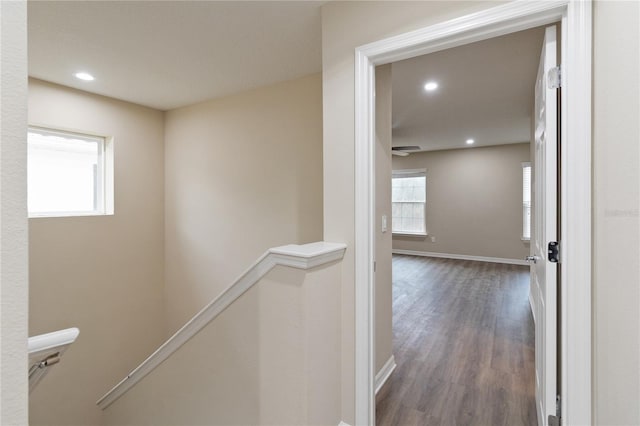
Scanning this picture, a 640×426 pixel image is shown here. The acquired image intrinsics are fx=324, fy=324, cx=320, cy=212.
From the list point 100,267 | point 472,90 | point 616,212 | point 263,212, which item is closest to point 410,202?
point 472,90

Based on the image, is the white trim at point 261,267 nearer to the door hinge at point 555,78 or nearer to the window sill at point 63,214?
the door hinge at point 555,78

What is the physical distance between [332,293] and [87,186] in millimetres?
3481

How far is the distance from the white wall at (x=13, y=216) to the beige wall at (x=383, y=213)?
196 centimetres

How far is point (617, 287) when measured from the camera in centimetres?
98

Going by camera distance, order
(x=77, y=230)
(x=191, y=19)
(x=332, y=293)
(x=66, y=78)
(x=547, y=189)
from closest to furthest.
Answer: (x=547, y=189), (x=332, y=293), (x=191, y=19), (x=66, y=78), (x=77, y=230)

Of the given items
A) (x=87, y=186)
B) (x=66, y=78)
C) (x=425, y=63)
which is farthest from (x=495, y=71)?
(x=87, y=186)

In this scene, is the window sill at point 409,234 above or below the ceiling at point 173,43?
below

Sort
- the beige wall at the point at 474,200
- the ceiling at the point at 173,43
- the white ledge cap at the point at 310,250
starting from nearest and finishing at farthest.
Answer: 1. the white ledge cap at the point at 310,250
2. the ceiling at the point at 173,43
3. the beige wall at the point at 474,200

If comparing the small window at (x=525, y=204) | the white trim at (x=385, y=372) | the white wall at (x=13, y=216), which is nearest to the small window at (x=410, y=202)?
the small window at (x=525, y=204)

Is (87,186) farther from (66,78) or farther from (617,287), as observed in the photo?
(617,287)

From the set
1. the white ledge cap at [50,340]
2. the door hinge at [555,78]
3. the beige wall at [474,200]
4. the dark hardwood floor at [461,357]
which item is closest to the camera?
the white ledge cap at [50,340]

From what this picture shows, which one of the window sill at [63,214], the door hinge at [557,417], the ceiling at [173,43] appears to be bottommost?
the door hinge at [557,417]

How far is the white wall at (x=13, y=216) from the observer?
0.52m

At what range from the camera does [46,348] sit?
1185 millimetres
